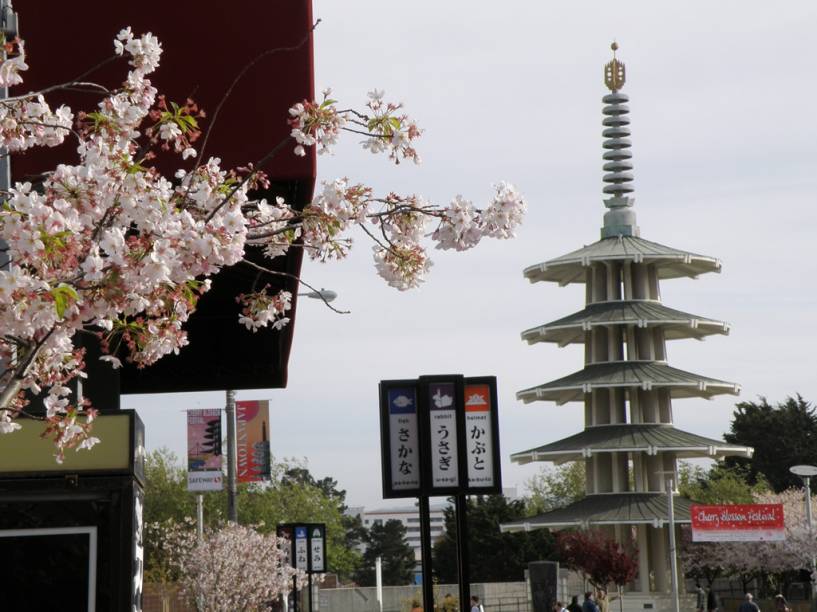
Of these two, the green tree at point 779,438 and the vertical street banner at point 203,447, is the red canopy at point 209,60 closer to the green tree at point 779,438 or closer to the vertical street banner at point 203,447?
the vertical street banner at point 203,447

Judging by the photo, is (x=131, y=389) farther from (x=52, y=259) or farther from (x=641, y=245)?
(x=641, y=245)

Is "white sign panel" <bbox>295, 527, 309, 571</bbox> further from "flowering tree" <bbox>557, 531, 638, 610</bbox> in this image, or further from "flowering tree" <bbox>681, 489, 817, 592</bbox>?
"flowering tree" <bbox>681, 489, 817, 592</bbox>

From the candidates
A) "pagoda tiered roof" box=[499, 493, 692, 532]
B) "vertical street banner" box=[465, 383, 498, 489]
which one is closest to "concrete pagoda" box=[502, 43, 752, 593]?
"pagoda tiered roof" box=[499, 493, 692, 532]

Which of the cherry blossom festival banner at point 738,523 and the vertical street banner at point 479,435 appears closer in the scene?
the vertical street banner at point 479,435

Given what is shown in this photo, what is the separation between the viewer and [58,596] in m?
11.0

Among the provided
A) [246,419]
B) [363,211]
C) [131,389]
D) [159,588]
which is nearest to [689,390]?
[159,588]

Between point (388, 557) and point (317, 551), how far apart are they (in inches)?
4607

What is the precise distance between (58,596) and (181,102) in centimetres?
424

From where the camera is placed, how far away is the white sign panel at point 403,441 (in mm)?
12227

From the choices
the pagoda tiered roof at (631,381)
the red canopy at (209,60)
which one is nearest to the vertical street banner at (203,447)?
the pagoda tiered roof at (631,381)

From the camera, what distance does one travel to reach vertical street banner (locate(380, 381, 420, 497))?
12173 mm

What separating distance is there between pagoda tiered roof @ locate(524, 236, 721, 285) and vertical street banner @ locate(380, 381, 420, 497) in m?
63.5

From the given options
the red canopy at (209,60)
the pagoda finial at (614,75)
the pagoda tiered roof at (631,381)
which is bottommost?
the red canopy at (209,60)

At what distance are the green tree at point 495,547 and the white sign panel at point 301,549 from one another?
61.8 m
